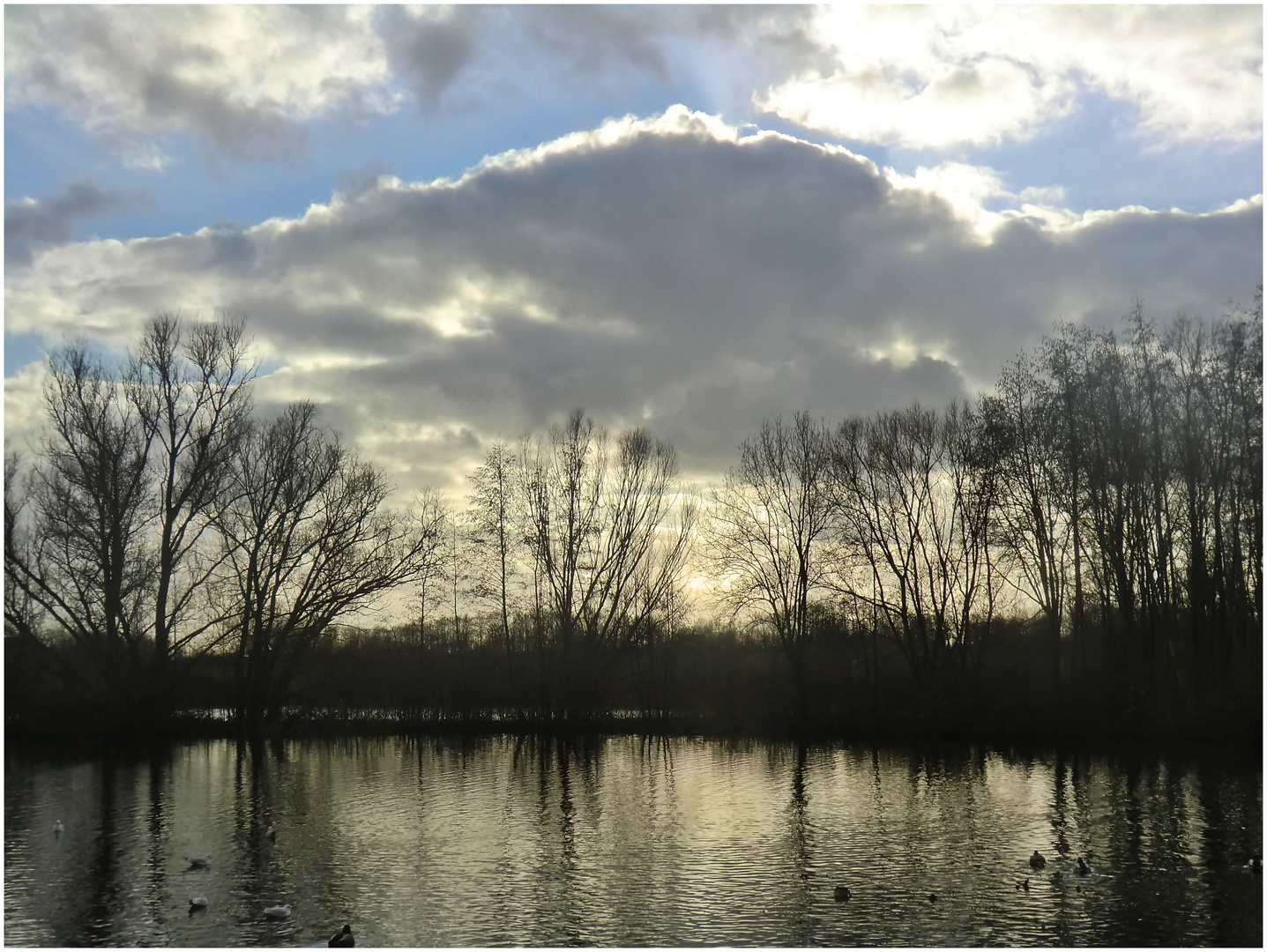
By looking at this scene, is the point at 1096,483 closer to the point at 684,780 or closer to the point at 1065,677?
the point at 1065,677

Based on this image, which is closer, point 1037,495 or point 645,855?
point 645,855

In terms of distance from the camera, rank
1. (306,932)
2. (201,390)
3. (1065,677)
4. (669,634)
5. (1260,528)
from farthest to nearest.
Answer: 1. (669,634)
2. (201,390)
3. (1065,677)
4. (1260,528)
5. (306,932)

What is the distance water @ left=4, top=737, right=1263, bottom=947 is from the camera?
35.5ft

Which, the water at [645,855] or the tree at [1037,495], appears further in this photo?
the tree at [1037,495]

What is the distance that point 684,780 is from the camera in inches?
969

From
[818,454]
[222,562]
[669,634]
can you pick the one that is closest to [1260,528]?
Result: [818,454]

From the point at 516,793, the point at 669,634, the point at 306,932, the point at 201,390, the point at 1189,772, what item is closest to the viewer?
the point at 306,932

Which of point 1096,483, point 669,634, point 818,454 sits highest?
point 818,454

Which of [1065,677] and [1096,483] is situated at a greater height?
[1096,483]

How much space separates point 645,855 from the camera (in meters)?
14.8

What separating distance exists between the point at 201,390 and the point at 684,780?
25.4m

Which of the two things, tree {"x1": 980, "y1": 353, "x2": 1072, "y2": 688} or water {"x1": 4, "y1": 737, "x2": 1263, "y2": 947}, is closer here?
water {"x1": 4, "y1": 737, "x2": 1263, "y2": 947}

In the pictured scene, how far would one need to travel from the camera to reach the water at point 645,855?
10812 millimetres

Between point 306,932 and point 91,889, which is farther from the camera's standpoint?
point 91,889
